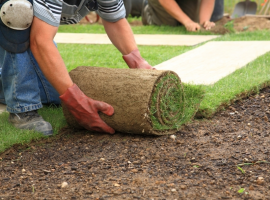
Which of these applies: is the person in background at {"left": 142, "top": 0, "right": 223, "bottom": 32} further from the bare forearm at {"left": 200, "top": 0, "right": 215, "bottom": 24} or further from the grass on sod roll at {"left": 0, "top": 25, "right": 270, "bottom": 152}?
the grass on sod roll at {"left": 0, "top": 25, "right": 270, "bottom": 152}

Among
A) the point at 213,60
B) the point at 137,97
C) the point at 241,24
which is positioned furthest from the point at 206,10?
the point at 137,97

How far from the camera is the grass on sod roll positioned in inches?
116

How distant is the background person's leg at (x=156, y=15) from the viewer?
7004 millimetres

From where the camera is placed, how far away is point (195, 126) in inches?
117

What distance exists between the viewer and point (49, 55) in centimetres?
262

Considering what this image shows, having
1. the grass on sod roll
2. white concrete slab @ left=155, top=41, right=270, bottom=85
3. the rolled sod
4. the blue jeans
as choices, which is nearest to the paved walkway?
white concrete slab @ left=155, top=41, right=270, bottom=85

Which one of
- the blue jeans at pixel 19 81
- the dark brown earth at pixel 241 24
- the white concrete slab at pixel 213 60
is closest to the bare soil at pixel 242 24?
the dark brown earth at pixel 241 24

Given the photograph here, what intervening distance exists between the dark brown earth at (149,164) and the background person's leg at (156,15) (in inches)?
166

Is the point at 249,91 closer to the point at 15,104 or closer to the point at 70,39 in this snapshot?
the point at 15,104

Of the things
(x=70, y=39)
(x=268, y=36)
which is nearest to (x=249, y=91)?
(x=268, y=36)

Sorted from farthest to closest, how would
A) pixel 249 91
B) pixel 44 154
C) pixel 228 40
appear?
pixel 228 40 < pixel 249 91 < pixel 44 154

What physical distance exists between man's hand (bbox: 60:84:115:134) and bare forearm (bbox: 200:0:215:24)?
4.21m

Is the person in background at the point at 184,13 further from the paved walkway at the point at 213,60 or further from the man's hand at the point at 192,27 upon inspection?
the paved walkway at the point at 213,60

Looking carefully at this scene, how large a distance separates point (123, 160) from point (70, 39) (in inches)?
163
